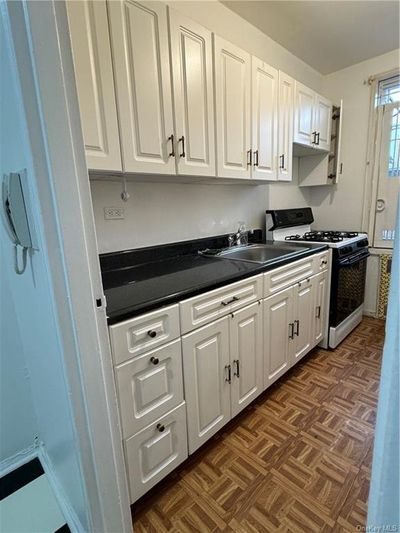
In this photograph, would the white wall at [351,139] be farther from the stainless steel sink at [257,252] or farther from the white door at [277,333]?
the white door at [277,333]

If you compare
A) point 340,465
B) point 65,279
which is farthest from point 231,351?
point 65,279

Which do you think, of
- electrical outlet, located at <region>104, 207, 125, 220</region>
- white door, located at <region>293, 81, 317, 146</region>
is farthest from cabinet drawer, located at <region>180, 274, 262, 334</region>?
white door, located at <region>293, 81, 317, 146</region>

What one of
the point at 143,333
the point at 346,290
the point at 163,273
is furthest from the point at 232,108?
the point at 346,290

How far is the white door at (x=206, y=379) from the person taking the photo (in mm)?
1250

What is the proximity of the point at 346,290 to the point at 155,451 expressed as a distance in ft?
6.70

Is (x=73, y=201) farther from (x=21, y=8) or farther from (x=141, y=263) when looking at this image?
(x=141, y=263)

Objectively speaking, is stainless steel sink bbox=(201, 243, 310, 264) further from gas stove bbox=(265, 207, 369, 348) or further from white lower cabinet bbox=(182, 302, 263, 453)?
white lower cabinet bbox=(182, 302, 263, 453)

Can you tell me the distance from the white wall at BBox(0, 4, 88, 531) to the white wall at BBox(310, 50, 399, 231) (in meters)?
3.04

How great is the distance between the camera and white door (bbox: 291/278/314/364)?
1976 millimetres

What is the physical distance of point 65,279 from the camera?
2.36ft

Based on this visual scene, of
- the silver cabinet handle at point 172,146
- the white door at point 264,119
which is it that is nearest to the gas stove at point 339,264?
the white door at point 264,119

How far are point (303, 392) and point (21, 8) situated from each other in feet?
7.22

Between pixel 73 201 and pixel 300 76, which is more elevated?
pixel 300 76

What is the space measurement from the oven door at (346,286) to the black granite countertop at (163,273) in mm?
358
